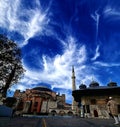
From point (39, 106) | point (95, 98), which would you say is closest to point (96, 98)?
point (95, 98)

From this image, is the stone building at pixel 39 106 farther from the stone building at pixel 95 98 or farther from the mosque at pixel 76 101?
the stone building at pixel 95 98

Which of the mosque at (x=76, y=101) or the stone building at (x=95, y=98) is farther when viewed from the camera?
the mosque at (x=76, y=101)

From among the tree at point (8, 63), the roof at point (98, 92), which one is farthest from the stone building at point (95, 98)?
the tree at point (8, 63)

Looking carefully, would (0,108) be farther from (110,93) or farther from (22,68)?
(110,93)

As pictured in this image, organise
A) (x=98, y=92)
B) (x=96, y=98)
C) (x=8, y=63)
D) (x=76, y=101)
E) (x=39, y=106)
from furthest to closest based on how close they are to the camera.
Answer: (x=39, y=106) → (x=76, y=101) → (x=98, y=92) → (x=96, y=98) → (x=8, y=63)

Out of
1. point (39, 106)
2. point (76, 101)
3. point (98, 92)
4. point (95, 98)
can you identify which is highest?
point (76, 101)

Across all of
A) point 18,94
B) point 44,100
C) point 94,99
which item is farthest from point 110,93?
point 18,94

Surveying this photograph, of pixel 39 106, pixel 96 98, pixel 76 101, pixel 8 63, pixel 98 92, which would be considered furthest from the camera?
pixel 39 106

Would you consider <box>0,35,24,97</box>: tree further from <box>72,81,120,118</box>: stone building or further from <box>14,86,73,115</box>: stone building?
<box>14,86,73,115</box>: stone building

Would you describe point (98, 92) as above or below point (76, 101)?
below

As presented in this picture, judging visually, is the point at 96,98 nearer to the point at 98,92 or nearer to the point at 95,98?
the point at 95,98

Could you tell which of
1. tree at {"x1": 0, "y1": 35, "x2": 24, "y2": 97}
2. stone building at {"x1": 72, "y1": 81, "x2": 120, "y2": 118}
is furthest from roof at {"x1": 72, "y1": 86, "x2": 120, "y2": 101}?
tree at {"x1": 0, "y1": 35, "x2": 24, "y2": 97}

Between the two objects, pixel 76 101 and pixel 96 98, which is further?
pixel 76 101

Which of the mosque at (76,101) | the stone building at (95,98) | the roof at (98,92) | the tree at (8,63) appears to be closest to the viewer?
the tree at (8,63)
